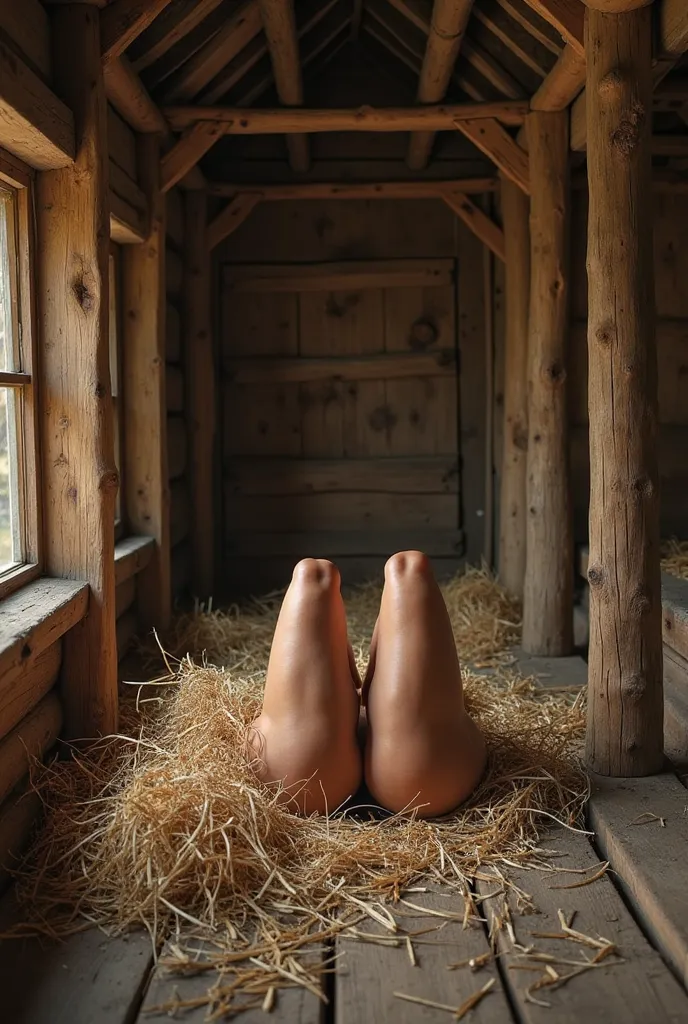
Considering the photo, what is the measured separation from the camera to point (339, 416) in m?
6.54

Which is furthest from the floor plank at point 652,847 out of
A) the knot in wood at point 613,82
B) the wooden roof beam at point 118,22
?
the wooden roof beam at point 118,22

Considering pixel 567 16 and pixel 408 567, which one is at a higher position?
pixel 567 16

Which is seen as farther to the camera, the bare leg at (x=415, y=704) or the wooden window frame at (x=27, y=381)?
the wooden window frame at (x=27, y=381)

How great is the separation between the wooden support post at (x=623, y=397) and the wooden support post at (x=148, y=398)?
243 cm

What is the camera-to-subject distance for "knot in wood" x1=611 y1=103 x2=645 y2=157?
3.05m

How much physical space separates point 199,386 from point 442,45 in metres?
2.50

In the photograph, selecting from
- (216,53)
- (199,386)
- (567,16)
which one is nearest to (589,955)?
(567,16)

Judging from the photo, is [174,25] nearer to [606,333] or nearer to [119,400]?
[119,400]

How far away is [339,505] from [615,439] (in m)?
3.59

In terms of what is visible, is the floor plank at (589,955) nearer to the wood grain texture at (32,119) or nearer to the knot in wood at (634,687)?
the knot in wood at (634,687)

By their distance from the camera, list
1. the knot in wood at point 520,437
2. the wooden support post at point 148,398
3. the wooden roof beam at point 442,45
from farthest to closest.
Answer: the knot in wood at point 520,437 < the wooden support post at point 148,398 < the wooden roof beam at point 442,45

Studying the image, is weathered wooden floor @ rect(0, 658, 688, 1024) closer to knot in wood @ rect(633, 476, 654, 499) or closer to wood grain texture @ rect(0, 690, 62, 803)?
wood grain texture @ rect(0, 690, 62, 803)

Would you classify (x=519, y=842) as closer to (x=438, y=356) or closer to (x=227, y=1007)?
(x=227, y=1007)

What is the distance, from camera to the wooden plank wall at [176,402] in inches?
226
